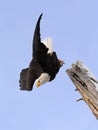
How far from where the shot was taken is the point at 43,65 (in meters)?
8.48

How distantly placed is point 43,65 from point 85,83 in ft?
9.93

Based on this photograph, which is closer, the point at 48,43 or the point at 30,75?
the point at 48,43

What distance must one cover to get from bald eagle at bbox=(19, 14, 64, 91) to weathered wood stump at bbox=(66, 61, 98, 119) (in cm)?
213

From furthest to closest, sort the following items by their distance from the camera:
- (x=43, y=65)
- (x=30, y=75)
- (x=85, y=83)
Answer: (x=30, y=75)
(x=43, y=65)
(x=85, y=83)

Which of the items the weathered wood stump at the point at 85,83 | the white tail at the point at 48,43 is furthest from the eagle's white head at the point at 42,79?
the weathered wood stump at the point at 85,83

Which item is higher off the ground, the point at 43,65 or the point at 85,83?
the point at 43,65

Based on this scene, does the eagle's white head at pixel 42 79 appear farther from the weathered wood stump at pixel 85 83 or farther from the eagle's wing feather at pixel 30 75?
the weathered wood stump at pixel 85 83

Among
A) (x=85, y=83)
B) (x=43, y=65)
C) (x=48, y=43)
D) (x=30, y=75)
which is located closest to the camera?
(x=85, y=83)

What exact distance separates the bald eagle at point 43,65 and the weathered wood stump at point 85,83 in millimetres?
2132

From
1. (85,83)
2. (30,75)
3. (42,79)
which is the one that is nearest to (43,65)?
(42,79)

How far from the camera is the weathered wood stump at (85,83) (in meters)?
5.30

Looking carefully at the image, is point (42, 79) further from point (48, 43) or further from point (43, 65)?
point (48, 43)

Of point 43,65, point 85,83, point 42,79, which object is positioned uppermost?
point 43,65

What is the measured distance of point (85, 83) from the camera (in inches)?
218
